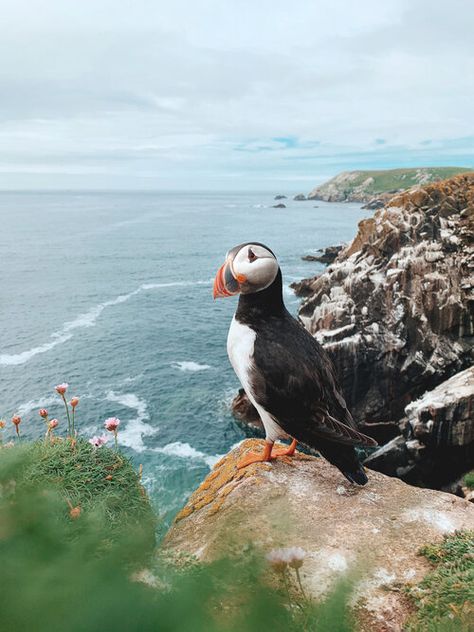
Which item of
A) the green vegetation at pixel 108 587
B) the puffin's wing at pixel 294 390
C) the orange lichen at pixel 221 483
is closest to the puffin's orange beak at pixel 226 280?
the puffin's wing at pixel 294 390

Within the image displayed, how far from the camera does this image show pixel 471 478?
19.5 metres

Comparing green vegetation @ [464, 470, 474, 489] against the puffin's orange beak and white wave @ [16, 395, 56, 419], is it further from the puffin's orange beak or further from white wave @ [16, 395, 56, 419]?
white wave @ [16, 395, 56, 419]

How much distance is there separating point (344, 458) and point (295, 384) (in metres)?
1.32

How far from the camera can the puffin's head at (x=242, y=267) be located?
561 centimetres

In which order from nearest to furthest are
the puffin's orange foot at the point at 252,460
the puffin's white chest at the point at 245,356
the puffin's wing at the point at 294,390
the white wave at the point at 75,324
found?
the puffin's wing at the point at 294,390
the puffin's white chest at the point at 245,356
the puffin's orange foot at the point at 252,460
the white wave at the point at 75,324

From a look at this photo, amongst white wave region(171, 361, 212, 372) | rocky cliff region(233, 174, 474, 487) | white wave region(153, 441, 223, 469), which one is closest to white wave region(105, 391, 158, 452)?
white wave region(153, 441, 223, 469)

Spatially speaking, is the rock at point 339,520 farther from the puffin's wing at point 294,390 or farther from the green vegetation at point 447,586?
the puffin's wing at point 294,390

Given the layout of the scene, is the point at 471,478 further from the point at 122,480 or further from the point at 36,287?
the point at 36,287

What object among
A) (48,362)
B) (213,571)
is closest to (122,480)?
(213,571)

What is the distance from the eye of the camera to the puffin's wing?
227 inches

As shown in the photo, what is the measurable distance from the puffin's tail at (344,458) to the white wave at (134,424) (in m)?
24.0

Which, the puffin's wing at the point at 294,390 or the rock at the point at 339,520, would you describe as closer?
the rock at the point at 339,520

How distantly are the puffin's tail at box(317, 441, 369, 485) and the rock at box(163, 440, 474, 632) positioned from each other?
0.35m

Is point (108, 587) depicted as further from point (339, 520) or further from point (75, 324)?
point (75, 324)
